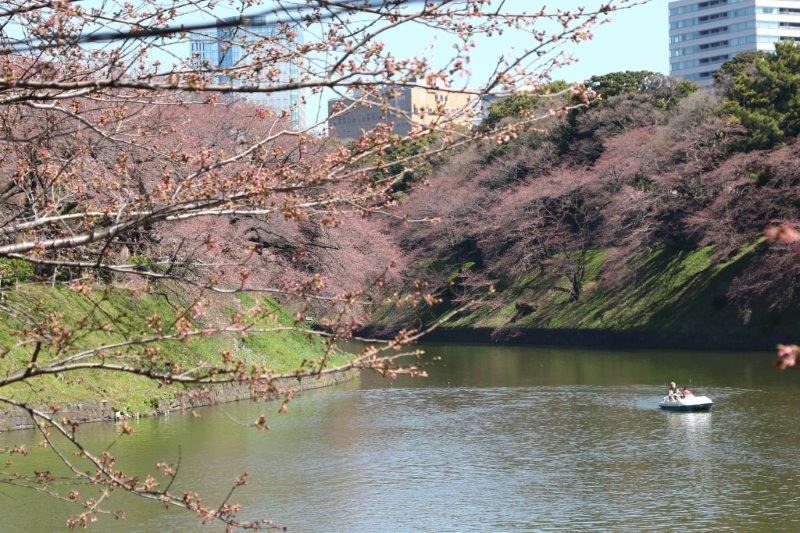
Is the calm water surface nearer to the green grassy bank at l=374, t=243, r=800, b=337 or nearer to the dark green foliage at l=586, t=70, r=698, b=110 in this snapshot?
the green grassy bank at l=374, t=243, r=800, b=337

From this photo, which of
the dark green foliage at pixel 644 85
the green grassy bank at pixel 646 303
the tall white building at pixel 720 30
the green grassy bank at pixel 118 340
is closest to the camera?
the green grassy bank at pixel 118 340

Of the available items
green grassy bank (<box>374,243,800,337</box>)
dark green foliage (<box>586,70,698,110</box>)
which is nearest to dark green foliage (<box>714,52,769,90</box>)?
dark green foliage (<box>586,70,698,110</box>)

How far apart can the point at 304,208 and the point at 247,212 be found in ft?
0.83

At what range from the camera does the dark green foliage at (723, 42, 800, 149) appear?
29.6 metres

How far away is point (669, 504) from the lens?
12016mm

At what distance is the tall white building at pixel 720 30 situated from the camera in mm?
89688

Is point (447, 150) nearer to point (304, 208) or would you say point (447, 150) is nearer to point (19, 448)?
point (304, 208)

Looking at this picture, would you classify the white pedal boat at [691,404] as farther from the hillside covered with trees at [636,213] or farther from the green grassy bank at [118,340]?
the hillside covered with trees at [636,213]

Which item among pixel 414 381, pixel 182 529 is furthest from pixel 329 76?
pixel 414 381

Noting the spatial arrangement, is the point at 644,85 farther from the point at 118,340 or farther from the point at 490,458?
the point at 118,340

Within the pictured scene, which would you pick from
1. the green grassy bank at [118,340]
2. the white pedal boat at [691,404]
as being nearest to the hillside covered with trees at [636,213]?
the green grassy bank at [118,340]

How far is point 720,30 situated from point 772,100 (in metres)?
66.2

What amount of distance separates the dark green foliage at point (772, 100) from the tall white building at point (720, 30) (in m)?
59.5

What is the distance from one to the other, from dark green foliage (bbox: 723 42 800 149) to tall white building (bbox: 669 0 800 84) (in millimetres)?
59510
